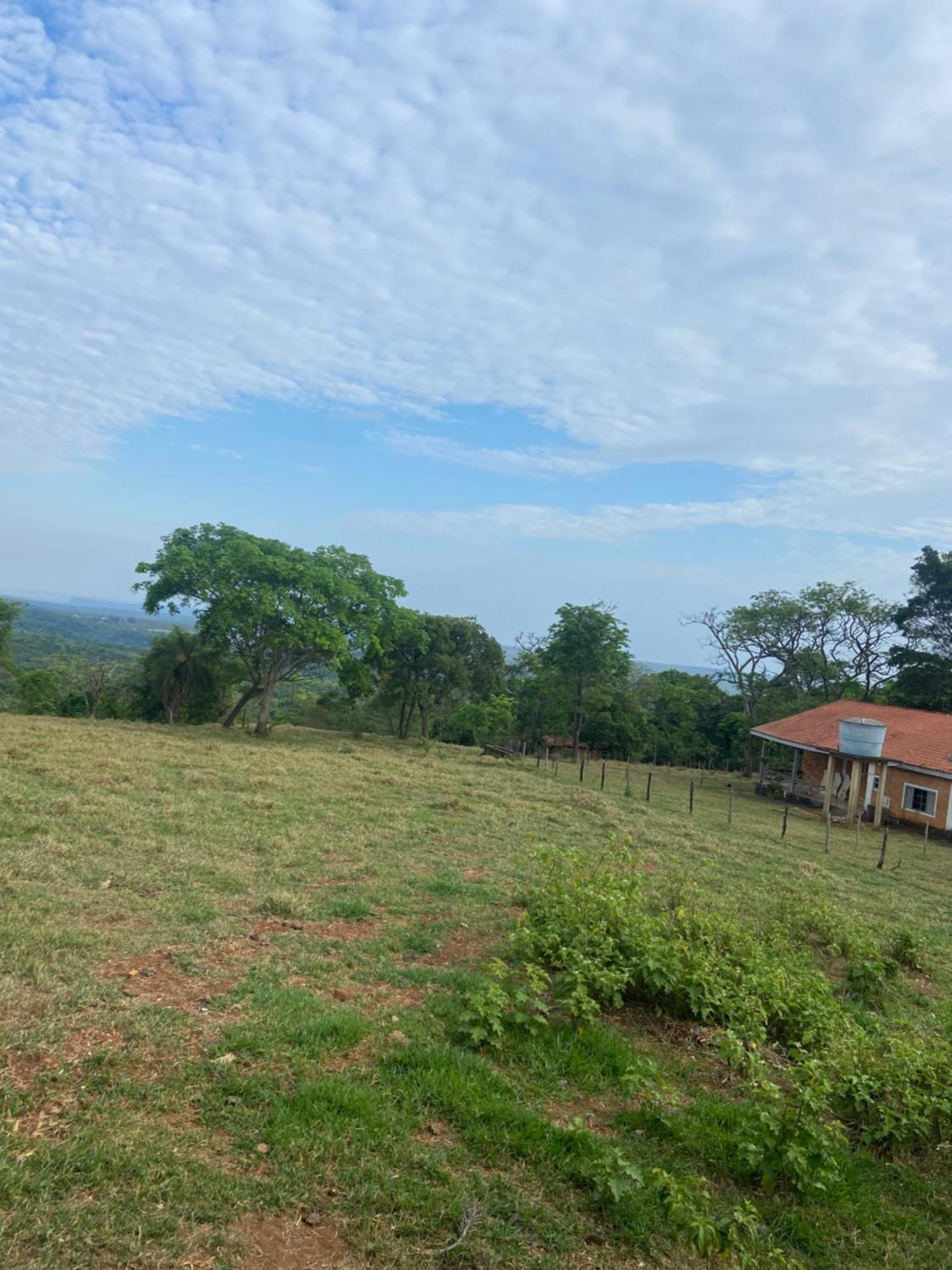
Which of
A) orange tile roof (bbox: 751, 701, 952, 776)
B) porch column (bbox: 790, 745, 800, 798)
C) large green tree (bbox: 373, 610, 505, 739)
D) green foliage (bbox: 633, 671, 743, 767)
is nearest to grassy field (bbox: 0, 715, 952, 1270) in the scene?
orange tile roof (bbox: 751, 701, 952, 776)

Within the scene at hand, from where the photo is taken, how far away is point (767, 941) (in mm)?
6770

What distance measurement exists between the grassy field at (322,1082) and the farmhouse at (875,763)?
43.6ft

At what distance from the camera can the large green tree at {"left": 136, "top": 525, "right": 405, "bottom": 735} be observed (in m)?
20.4

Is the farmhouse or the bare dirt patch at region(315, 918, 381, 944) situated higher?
the farmhouse

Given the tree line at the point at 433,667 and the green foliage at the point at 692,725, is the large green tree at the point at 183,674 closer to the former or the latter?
the tree line at the point at 433,667

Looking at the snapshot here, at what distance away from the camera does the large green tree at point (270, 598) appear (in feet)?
67.0

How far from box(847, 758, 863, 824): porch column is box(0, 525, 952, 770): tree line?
9058mm

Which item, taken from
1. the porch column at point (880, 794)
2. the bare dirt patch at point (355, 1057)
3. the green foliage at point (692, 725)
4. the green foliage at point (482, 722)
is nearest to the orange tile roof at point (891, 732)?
the porch column at point (880, 794)

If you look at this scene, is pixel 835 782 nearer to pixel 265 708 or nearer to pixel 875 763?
pixel 875 763

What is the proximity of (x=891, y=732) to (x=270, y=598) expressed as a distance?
1946 centimetres

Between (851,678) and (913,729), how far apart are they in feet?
33.9

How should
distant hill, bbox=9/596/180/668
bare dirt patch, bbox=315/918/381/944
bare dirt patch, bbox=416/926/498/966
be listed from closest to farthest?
bare dirt patch, bbox=416/926/498/966 < bare dirt patch, bbox=315/918/381/944 < distant hill, bbox=9/596/180/668

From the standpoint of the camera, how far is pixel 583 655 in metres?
28.7

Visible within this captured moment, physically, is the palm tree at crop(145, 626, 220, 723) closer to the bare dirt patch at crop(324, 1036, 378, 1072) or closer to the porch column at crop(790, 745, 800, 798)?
the porch column at crop(790, 745, 800, 798)
